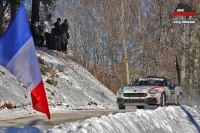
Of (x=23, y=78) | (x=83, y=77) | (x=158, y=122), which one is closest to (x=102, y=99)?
(x=83, y=77)

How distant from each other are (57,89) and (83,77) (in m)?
4.35

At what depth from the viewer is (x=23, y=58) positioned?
5.43 meters

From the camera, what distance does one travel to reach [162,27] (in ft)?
109

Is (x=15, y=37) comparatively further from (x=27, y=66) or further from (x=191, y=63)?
(x=191, y=63)

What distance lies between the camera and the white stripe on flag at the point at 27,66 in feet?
17.7

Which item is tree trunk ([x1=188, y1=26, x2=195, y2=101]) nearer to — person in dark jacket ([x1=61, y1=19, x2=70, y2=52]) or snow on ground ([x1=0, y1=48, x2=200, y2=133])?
snow on ground ([x1=0, y1=48, x2=200, y2=133])

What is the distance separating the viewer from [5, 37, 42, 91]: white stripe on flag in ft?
17.7

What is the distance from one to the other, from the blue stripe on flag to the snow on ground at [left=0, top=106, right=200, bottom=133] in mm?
1095

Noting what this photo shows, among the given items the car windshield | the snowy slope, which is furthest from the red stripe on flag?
the car windshield

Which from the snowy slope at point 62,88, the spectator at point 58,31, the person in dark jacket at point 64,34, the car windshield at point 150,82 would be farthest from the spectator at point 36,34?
the car windshield at point 150,82

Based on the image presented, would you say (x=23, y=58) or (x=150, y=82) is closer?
(x=23, y=58)

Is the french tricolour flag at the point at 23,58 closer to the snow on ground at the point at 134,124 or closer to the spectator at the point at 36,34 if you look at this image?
the snow on ground at the point at 134,124

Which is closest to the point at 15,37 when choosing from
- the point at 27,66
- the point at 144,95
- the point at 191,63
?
the point at 27,66

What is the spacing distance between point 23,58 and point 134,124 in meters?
3.23
